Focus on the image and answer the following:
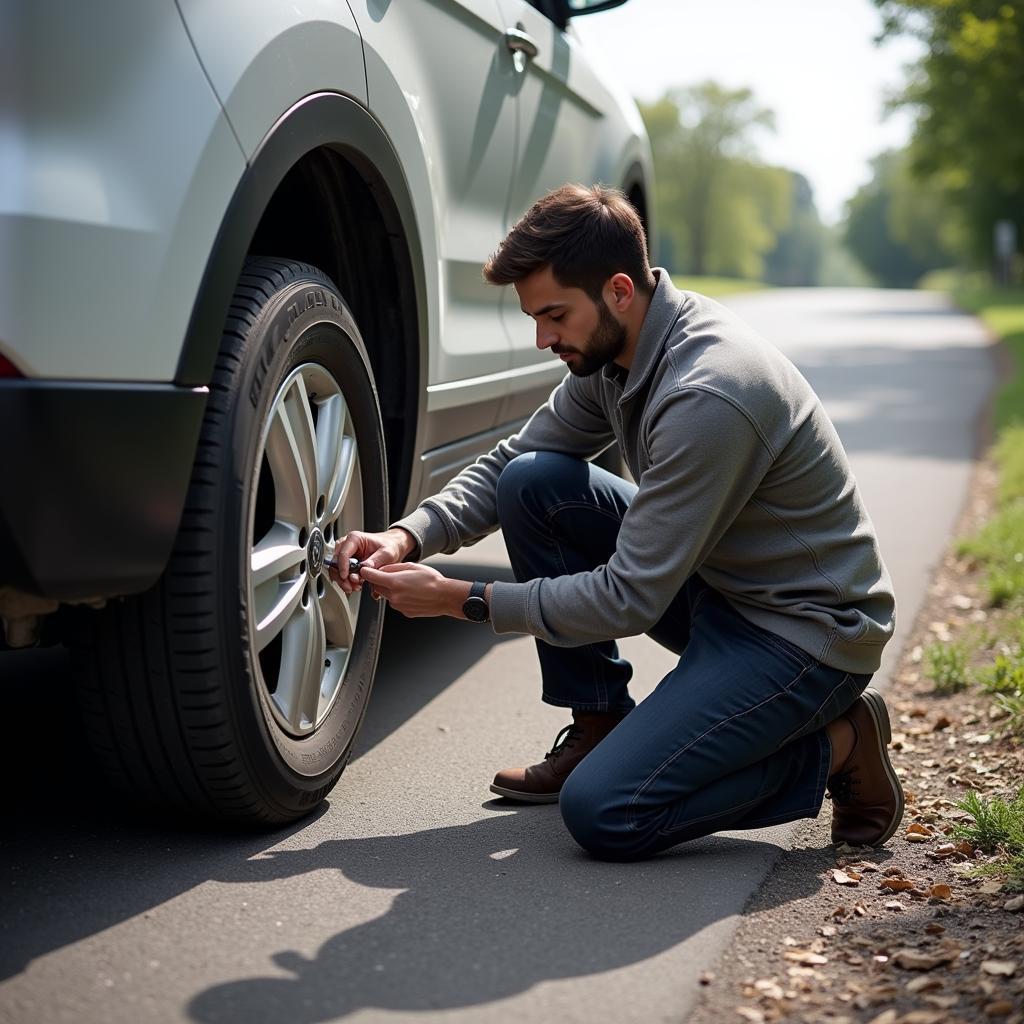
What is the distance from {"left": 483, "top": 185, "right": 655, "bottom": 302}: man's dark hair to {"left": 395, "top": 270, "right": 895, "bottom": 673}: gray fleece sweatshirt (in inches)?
4.5

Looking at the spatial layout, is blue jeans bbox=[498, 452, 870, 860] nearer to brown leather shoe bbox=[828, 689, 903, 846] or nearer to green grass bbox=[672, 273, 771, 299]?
brown leather shoe bbox=[828, 689, 903, 846]

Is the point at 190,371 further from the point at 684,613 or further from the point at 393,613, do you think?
the point at 393,613

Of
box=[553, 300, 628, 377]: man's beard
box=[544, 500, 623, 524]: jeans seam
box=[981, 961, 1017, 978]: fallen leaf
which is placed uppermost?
box=[553, 300, 628, 377]: man's beard

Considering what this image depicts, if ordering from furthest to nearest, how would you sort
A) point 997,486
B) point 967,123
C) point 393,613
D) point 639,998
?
point 967,123 → point 997,486 → point 393,613 → point 639,998

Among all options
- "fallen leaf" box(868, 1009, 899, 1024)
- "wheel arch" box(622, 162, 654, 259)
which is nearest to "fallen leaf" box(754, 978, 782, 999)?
"fallen leaf" box(868, 1009, 899, 1024)

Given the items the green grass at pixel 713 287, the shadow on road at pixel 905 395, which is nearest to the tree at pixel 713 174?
the green grass at pixel 713 287

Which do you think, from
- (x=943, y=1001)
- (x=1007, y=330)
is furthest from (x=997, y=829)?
(x=1007, y=330)

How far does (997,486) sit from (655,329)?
4.90m

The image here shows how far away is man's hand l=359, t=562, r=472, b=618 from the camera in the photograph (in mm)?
2822

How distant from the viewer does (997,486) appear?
7.23 m

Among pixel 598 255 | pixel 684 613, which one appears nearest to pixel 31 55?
pixel 598 255

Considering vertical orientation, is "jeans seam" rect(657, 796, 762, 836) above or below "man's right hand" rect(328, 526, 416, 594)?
below

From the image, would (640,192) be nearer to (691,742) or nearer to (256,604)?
(691,742)

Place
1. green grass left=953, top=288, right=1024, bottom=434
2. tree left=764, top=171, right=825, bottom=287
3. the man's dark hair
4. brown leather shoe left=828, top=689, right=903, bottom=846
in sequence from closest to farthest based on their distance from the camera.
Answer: the man's dark hair
brown leather shoe left=828, top=689, right=903, bottom=846
green grass left=953, top=288, right=1024, bottom=434
tree left=764, top=171, right=825, bottom=287
